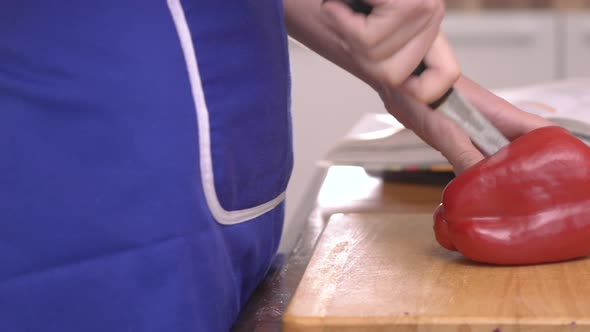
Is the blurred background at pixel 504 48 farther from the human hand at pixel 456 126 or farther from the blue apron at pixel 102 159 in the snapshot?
the blue apron at pixel 102 159

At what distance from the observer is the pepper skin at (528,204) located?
62 cm

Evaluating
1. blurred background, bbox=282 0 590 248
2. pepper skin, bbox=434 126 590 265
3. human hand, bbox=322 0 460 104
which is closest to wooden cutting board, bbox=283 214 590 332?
pepper skin, bbox=434 126 590 265

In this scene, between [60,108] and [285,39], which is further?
[285,39]

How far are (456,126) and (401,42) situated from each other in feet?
0.47

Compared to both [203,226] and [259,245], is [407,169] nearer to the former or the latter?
[259,245]

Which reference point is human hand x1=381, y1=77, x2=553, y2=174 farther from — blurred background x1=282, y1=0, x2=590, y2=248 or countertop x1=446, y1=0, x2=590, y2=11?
countertop x1=446, y1=0, x2=590, y2=11

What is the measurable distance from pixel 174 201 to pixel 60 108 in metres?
0.08

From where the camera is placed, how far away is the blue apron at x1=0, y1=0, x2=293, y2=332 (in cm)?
48

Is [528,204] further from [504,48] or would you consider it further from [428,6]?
[504,48]

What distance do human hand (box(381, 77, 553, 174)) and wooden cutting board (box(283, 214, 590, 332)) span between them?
0.08m

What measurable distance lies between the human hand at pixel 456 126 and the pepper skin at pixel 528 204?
0.15 ft

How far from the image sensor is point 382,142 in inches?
43.3

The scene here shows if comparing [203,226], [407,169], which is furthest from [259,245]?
[407,169]

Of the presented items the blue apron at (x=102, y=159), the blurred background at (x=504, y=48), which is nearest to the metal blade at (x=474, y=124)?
the blue apron at (x=102, y=159)
